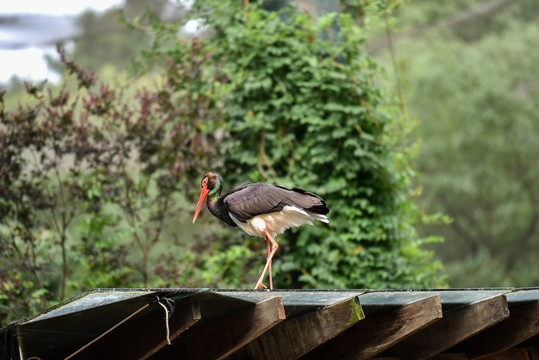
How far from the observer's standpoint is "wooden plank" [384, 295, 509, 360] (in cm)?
298

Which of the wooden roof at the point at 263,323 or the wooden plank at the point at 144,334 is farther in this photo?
the wooden plank at the point at 144,334

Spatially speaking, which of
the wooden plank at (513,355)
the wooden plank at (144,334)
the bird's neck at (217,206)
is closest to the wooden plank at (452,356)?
the wooden plank at (513,355)

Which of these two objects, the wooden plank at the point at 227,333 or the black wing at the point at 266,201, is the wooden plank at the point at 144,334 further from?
the black wing at the point at 266,201

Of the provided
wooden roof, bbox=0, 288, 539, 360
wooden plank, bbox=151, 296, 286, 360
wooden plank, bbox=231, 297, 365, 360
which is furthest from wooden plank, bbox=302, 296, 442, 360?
wooden plank, bbox=151, 296, 286, 360

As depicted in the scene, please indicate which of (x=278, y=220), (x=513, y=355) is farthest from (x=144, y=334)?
(x=513, y=355)

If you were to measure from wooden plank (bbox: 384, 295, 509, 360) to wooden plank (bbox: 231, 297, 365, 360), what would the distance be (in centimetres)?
56

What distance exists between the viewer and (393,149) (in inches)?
266

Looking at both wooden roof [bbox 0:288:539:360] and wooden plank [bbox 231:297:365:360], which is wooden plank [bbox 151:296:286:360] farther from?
wooden plank [bbox 231:297:365:360]

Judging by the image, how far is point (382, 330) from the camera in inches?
122

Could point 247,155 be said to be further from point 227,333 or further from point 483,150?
point 483,150

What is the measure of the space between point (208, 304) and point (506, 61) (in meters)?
17.4

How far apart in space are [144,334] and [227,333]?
1.06ft

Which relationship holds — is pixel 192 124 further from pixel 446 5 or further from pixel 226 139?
pixel 446 5

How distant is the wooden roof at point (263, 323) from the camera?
242 cm
